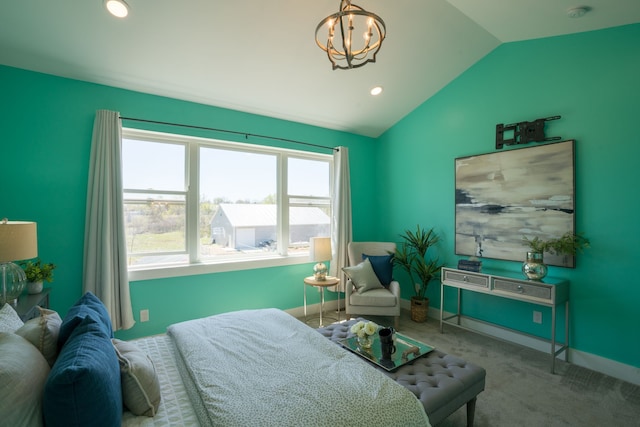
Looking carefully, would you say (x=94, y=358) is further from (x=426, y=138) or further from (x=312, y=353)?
(x=426, y=138)

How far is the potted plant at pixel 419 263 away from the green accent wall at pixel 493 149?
1.73 ft

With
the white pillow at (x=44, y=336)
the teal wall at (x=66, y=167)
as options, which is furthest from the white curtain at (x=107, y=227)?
the white pillow at (x=44, y=336)

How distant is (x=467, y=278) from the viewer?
10.5ft

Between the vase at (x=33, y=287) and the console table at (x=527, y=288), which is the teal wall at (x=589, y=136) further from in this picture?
the vase at (x=33, y=287)

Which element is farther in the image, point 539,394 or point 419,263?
point 419,263

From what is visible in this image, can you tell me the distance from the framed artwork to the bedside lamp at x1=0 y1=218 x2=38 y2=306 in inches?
157

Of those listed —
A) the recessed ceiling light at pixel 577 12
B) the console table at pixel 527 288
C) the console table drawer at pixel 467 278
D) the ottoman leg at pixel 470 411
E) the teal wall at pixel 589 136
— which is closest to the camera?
the ottoman leg at pixel 470 411

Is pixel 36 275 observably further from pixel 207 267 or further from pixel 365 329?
pixel 365 329

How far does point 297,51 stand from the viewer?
2875mm

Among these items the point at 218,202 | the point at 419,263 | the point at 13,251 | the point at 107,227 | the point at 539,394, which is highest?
the point at 218,202

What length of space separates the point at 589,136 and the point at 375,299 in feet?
8.38

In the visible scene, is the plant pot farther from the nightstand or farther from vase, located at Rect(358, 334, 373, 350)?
the nightstand

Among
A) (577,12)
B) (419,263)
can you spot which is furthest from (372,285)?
(577,12)

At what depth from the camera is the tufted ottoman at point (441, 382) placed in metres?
1.57
